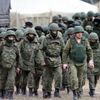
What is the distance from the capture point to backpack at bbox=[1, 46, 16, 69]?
1364 cm

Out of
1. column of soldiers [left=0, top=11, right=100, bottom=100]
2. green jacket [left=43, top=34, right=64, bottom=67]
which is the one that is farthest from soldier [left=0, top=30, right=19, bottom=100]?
green jacket [left=43, top=34, right=64, bottom=67]

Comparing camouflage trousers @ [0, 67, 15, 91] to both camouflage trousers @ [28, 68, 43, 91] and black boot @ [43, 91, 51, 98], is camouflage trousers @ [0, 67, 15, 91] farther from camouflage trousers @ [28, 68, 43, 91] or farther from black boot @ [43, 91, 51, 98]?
black boot @ [43, 91, 51, 98]

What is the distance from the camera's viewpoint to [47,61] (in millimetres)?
14328

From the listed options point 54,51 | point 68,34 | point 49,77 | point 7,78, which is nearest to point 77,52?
point 54,51

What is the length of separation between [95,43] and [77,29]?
6.17 ft

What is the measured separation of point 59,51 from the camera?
14.3 metres

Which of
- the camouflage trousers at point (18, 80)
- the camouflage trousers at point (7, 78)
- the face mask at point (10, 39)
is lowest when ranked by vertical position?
the camouflage trousers at point (18, 80)

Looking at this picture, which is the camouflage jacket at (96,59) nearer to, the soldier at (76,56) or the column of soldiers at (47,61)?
the column of soldiers at (47,61)

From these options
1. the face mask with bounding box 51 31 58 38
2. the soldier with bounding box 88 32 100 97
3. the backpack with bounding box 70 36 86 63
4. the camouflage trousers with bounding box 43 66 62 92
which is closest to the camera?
the backpack with bounding box 70 36 86 63

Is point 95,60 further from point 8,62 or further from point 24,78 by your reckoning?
point 8,62

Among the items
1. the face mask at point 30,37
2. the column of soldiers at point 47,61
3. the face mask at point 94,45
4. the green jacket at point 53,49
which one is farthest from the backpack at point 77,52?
the face mask at point 94,45

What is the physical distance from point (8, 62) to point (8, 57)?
0.13 meters

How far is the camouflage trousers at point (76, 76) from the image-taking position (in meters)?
13.2

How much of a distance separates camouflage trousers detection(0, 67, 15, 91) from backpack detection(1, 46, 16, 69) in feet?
0.41
